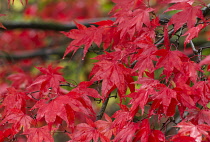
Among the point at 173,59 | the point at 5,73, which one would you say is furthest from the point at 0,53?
the point at 173,59

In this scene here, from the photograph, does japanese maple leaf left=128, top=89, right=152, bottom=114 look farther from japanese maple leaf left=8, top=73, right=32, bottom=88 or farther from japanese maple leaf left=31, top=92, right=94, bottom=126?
japanese maple leaf left=8, top=73, right=32, bottom=88

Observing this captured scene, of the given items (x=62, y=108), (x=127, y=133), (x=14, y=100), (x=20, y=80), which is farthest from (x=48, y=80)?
(x=20, y=80)

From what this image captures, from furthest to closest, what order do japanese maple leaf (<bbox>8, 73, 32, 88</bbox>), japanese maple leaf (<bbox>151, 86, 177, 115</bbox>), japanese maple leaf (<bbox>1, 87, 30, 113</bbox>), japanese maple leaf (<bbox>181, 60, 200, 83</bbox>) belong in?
japanese maple leaf (<bbox>8, 73, 32, 88</bbox>) → japanese maple leaf (<bbox>1, 87, 30, 113</bbox>) → japanese maple leaf (<bbox>181, 60, 200, 83</bbox>) → japanese maple leaf (<bbox>151, 86, 177, 115</bbox>)

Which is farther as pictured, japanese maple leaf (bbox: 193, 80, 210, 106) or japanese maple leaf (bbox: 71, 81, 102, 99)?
japanese maple leaf (bbox: 71, 81, 102, 99)

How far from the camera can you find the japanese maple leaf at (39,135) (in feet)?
3.50

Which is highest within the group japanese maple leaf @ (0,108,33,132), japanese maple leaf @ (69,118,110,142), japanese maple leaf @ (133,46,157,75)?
japanese maple leaf @ (133,46,157,75)

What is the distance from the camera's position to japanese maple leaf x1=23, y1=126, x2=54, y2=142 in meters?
1.07

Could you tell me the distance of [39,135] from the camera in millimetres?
1072

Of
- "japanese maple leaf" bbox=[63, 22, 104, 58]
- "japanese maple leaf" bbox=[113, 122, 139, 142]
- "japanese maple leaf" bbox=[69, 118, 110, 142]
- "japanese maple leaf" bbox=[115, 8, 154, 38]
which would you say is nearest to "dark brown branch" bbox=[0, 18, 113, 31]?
"japanese maple leaf" bbox=[63, 22, 104, 58]

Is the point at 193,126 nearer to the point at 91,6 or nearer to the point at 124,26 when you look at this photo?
the point at 124,26

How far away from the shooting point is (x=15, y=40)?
4.16 m

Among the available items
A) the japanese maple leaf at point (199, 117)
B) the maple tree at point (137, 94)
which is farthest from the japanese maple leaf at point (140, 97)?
the japanese maple leaf at point (199, 117)

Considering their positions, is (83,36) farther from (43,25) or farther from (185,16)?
(43,25)

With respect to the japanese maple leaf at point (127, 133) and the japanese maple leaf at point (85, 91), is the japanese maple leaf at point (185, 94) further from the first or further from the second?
the japanese maple leaf at point (85, 91)
